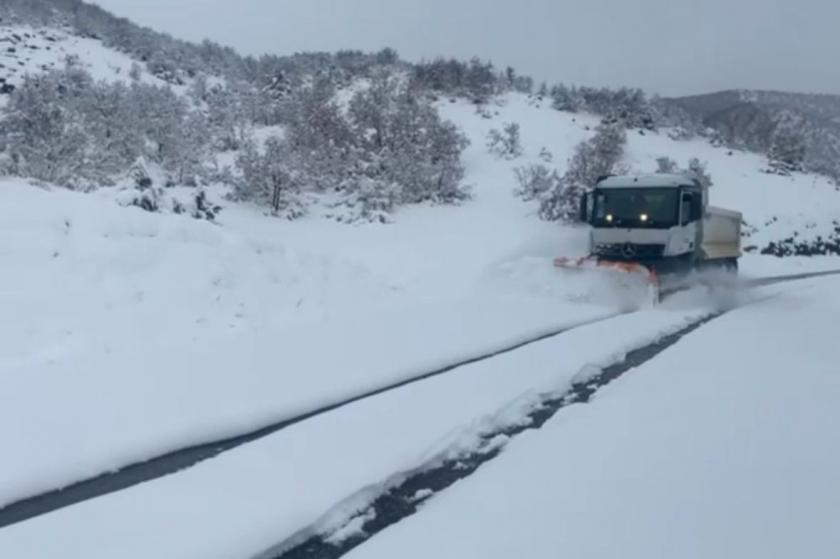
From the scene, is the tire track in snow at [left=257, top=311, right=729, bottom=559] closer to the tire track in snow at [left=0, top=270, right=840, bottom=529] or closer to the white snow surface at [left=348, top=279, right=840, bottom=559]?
the white snow surface at [left=348, top=279, right=840, bottom=559]

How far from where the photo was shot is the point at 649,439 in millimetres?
7125

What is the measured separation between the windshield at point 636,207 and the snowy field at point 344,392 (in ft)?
5.81

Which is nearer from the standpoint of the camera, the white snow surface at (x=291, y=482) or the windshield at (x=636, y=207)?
the white snow surface at (x=291, y=482)

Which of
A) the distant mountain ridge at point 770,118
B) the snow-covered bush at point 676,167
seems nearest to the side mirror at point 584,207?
the snow-covered bush at point 676,167

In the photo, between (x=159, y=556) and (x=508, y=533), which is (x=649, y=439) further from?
(x=159, y=556)

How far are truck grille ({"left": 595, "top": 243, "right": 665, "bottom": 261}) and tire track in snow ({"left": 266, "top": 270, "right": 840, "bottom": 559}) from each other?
25.9 ft

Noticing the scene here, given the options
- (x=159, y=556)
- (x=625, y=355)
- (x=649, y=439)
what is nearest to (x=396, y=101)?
(x=625, y=355)

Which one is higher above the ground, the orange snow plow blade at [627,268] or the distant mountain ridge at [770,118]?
the distant mountain ridge at [770,118]

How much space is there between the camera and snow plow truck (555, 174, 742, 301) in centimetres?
1708

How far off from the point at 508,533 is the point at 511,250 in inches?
667

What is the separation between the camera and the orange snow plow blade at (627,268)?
1625 centimetres

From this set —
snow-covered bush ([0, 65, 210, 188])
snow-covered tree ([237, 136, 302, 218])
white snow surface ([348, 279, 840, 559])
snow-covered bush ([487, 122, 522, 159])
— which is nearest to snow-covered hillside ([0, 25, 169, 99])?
snow-covered bush ([0, 65, 210, 188])

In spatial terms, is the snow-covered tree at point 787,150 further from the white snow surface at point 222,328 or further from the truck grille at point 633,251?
the truck grille at point 633,251

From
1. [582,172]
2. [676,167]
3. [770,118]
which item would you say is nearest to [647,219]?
[582,172]
